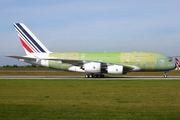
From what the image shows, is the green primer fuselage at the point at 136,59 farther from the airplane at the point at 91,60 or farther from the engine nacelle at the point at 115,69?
the engine nacelle at the point at 115,69

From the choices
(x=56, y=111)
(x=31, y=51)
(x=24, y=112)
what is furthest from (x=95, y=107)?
(x=31, y=51)

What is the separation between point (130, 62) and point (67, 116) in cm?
3306

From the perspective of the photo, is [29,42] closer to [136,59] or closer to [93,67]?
[93,67]

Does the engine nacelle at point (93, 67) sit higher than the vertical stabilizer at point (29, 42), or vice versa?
the vertical stabilizer at point (29, 42)

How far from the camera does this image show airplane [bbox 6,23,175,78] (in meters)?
43.7

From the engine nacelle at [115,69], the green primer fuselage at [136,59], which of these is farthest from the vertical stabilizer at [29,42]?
the engine nacelle at [115,69]

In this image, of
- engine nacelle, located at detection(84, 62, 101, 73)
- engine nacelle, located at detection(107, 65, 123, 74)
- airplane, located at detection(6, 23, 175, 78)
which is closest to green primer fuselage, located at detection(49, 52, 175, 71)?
airplane, located at detection(6, 23, 175, 78)

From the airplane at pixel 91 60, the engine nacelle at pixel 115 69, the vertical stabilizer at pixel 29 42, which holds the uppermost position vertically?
the vertical stabilizer at pixel 29 42

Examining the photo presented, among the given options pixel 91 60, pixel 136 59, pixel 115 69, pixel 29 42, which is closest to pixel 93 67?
pixel 91 60

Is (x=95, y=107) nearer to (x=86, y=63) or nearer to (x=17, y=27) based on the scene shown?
(x=86, y=63)

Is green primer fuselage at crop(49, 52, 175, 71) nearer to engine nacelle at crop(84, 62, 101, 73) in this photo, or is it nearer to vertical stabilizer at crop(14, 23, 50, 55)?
engine nacelle at crop(84, 62, 101, 73)

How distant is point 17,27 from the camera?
4881cm

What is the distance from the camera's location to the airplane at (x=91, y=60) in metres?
43.7

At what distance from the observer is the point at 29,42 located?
4781 cm
